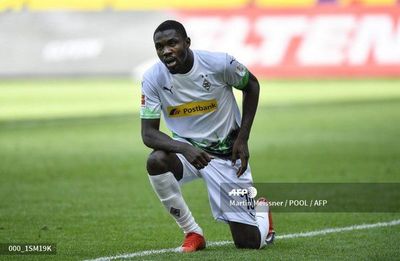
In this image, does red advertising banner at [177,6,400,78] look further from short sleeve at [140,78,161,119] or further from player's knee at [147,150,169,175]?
player's knee at [147,150,169,175]

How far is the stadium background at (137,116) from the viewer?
31.4 feet

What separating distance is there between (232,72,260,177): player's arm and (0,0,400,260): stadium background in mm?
747

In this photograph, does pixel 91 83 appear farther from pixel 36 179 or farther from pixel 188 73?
pixel 188 73

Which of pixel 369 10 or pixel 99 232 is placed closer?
pixel 99 232

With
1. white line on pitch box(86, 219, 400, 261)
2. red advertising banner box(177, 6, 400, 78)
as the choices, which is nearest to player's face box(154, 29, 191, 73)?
white line on pitch box(86, 219, 400, 261)

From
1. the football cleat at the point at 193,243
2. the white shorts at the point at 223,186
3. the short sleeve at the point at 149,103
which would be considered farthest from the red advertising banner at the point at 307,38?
the football cleat at the point at 193,243

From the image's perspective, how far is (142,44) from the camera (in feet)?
103

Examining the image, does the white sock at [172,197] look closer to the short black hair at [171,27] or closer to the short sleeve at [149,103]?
the short sleeve at [149,103]

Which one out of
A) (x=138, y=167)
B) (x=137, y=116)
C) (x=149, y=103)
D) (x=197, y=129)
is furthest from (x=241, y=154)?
(x=137, y=116)

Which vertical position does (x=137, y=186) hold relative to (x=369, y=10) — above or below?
above

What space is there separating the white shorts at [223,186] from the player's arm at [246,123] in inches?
5.9

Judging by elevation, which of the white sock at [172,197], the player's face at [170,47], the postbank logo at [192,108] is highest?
the player's face at [170,47]

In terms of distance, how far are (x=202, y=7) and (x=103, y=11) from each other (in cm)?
301

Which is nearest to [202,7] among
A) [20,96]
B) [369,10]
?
[369,10]
